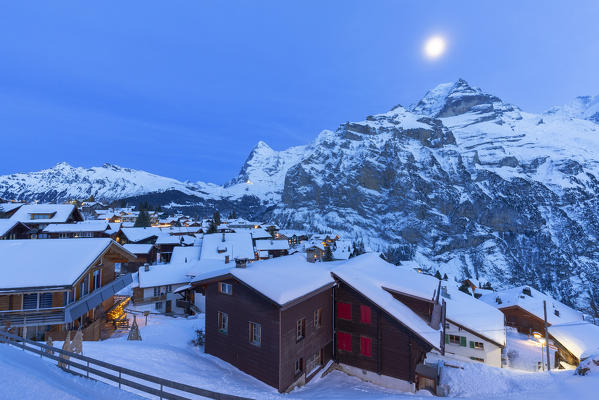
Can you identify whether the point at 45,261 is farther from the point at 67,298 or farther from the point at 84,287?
the point at 84,287

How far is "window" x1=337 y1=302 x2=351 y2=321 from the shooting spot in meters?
21.0

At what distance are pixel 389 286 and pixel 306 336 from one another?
749cm

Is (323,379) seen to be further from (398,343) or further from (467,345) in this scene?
(467,345)

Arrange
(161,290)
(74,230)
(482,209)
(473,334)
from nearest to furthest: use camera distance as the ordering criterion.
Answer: (473,334), (161,290), (74,230), (482,209)

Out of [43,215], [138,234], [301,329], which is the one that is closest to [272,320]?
[301,329]

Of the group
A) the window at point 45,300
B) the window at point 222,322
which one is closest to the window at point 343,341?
the window at point 222,322

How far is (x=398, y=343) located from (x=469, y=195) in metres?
174

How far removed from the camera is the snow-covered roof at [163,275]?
3855 cm

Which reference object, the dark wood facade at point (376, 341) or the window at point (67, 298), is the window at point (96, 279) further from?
the dark wood facade at point (376, 341)

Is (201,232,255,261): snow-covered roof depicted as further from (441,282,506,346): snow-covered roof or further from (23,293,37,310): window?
(23,293,37,310): window

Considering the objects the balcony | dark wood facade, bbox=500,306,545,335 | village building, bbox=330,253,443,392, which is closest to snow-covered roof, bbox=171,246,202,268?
the balcony

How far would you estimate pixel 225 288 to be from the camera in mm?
19109

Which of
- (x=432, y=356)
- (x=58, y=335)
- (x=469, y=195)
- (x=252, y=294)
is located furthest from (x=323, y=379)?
(x=469, y=195)

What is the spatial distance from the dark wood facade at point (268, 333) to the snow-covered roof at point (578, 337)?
90.9ft
